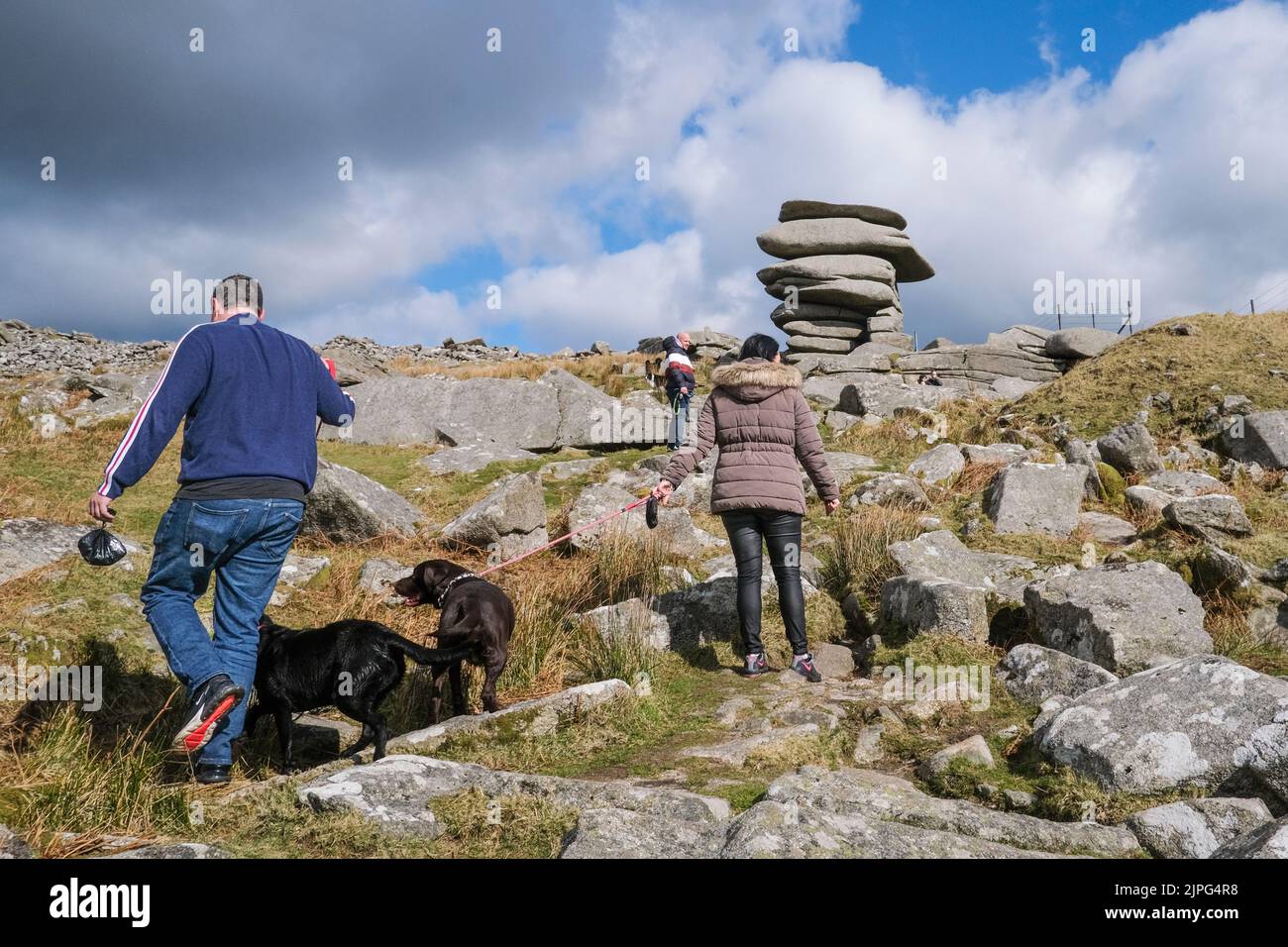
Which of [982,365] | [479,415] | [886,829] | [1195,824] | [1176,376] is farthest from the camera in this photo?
[982,365]

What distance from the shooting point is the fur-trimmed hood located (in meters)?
5.93

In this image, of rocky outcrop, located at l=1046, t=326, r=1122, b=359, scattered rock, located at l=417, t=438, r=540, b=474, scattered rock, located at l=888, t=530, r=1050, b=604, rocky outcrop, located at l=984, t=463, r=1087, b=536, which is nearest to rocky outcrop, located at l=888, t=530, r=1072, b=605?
scattered rock, located at l=888, t=530, r=1050, b=604

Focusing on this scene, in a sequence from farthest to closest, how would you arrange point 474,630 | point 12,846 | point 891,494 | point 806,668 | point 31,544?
point 891,494 < point 31,544 < point 806,668 < point 474,630 < point 12,846

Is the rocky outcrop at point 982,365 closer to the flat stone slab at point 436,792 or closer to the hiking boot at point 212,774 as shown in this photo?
the flat stone slab at point 436,792

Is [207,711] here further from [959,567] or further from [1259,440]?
[1259,440]

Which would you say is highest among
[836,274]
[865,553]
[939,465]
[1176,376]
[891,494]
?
[836,274]

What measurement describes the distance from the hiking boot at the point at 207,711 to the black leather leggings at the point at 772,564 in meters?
3.12

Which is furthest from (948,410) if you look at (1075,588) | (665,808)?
(665,808)

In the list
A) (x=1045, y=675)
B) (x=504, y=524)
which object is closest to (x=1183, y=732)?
(x=1045, y=675)

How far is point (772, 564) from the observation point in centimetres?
584

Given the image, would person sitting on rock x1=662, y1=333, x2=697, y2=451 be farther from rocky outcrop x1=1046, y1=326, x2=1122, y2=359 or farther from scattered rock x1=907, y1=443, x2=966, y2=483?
rocky outcrop x1=1046, y1=326, x2=1122, y2=359

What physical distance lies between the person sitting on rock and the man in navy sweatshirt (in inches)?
390

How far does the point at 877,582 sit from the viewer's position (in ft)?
23.3

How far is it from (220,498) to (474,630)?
1.87m
